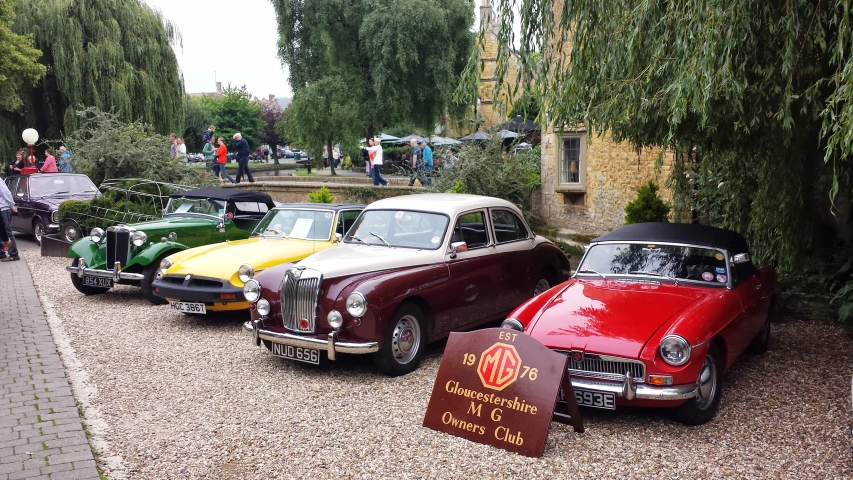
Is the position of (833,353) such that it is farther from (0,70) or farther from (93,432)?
(0,70)

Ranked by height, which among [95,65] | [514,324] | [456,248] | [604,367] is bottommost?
[604,367]

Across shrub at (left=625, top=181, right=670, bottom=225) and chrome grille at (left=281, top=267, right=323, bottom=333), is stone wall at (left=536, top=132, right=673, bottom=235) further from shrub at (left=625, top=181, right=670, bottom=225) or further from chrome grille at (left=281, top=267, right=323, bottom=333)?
chrome grille at (left=281, top=267, right=323, bottom=333)

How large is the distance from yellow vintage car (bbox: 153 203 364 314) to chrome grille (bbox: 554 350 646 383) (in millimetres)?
4597

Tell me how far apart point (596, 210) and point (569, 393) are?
965cm

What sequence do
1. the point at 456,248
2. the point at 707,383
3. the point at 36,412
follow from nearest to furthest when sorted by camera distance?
the point at 707,383 → the point at 36,412 → the point at 456,248

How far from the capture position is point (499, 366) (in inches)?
214

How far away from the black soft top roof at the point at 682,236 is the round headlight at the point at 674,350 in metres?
1.69

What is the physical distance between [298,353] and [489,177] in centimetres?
896

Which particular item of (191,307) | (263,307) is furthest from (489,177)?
(263,307)

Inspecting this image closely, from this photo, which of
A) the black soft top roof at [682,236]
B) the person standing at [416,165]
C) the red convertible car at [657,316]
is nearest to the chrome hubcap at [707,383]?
the red convertible car at [657,316]

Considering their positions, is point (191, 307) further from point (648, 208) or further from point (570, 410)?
point (648, 208)

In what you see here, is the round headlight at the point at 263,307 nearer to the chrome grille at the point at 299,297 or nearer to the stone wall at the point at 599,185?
the chrome grille at the point at 299,297

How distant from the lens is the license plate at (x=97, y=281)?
1069cm

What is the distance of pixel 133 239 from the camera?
1062 cm
